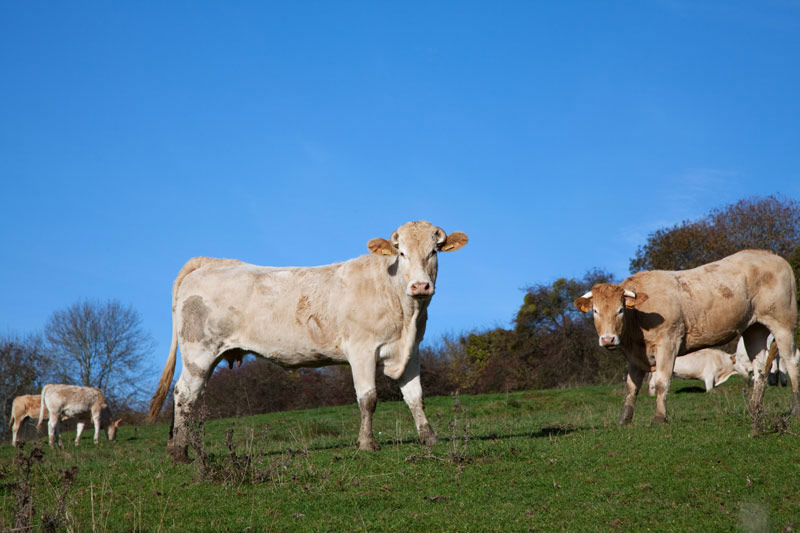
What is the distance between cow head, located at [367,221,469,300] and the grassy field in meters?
1.74

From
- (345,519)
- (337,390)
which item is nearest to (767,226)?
(337,390)

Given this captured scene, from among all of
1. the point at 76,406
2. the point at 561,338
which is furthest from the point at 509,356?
the point at 76,406

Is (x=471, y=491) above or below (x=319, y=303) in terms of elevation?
below

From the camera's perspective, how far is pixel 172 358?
11781 mm

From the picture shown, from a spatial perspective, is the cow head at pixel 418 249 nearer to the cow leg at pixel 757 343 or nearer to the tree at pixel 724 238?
the cow leg at pixel 757 343

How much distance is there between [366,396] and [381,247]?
2.14 m

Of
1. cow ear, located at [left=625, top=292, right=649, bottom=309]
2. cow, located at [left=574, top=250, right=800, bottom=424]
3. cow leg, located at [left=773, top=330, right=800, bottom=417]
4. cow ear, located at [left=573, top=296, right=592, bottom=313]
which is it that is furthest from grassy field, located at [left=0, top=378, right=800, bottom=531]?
cow leg, located at [left=773, top=330, right=800, bottom=417]

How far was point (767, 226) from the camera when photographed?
159ft

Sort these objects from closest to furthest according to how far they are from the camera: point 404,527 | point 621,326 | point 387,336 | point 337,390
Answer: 1. point 404,527
2. point 387,336
3. point 621,326
4. point 337,390

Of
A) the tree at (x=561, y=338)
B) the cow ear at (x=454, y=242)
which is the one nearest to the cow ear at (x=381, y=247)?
the cow ear at (x=454, y=242)

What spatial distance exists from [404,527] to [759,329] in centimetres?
1065

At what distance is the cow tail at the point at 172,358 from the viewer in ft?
37.9

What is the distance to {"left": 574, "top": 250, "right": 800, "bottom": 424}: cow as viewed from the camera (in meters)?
12.4

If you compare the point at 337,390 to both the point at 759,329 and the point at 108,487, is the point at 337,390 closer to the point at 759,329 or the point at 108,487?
the point at 759,329
